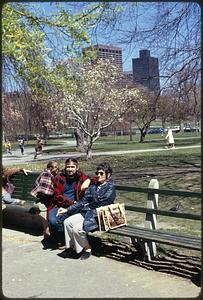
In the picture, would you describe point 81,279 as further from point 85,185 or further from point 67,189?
point 67,189

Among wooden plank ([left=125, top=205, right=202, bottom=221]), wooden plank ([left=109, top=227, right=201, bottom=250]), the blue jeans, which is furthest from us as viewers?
the blue jeans

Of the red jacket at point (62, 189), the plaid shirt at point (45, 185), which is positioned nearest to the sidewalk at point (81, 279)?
the red jacket at point (62, 189)

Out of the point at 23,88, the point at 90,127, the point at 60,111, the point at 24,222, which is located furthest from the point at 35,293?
the point at 60,111

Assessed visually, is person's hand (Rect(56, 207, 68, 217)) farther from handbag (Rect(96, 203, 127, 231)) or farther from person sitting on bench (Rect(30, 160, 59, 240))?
handbag (Rect(96, 203, 127, 231))

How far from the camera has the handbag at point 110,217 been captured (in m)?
5.63

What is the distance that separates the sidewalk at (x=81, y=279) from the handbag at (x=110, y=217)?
413mm

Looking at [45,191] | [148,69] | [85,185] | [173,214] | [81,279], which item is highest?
[148,69]

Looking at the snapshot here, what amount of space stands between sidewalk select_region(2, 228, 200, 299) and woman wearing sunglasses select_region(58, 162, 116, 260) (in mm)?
183

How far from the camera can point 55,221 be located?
6090 mm

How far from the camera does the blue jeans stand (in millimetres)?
6039

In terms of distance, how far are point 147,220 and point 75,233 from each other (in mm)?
900

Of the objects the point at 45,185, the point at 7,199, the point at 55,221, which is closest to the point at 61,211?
the point at 55,221

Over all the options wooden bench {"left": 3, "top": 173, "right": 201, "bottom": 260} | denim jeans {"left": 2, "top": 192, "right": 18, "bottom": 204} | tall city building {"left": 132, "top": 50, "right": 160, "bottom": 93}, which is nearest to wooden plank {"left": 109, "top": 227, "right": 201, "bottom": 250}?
wooden bench {"left": 3, "top": 173, "right": 201, "bottom": 260}

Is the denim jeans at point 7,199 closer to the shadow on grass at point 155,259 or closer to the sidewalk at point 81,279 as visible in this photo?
the sidewalk at point 81,279
